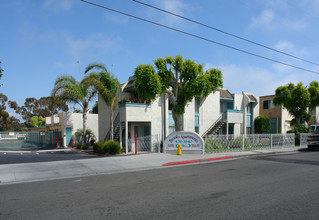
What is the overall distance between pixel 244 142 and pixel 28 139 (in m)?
24.1

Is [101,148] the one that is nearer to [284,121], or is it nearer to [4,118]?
[284,121]

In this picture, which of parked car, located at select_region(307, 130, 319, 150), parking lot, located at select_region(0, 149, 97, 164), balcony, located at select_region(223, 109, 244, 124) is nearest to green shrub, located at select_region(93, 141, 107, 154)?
parking lot, located at select_region(0, 149, 97, 164)

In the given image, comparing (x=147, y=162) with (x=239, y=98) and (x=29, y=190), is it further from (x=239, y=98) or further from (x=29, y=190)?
(x=239, y=98)

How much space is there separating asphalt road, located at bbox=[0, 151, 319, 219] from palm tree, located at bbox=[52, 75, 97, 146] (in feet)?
40.5

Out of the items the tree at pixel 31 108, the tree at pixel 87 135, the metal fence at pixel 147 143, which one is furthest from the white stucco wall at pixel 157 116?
the tree at pixel 31 108

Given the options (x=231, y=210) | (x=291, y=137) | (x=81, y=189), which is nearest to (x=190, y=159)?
(x=81, y=189)

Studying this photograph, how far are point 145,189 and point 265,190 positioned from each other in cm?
336

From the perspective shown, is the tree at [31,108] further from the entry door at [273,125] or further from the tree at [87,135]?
the entry door at [273,125]

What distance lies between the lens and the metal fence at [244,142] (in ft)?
52.9

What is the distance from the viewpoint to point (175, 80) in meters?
16.8

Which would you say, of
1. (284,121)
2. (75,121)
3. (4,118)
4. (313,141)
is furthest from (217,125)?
(4,118)

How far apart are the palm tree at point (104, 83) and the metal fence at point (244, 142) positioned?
309 inches

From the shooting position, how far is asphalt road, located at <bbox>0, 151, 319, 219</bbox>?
5059 millimetres

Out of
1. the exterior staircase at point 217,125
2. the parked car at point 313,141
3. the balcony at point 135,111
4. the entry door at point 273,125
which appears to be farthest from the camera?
the entry door at point 273,125
